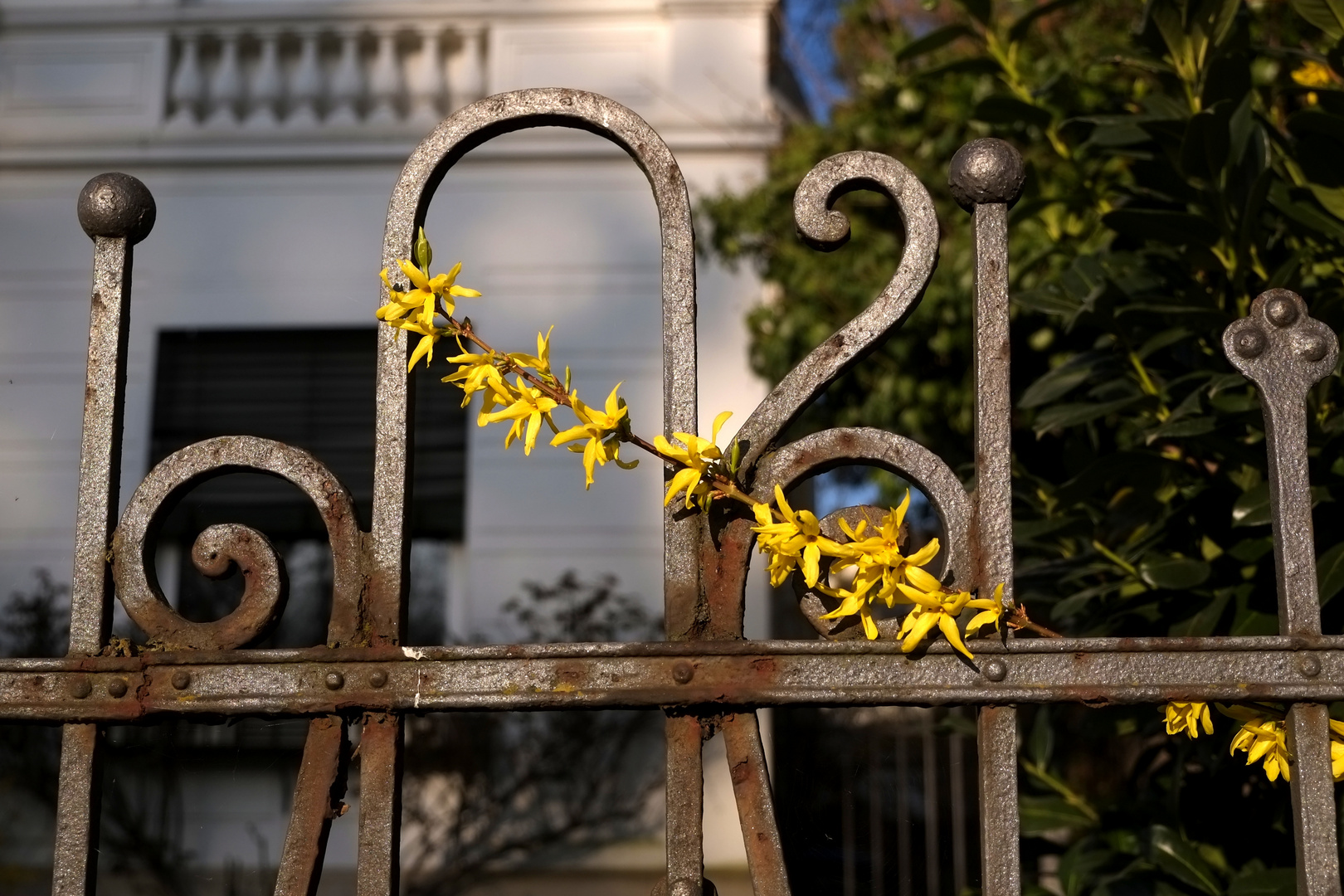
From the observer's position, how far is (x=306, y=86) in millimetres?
5203

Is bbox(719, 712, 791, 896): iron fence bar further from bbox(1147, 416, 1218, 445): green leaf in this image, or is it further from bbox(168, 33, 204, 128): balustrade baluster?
bbox(168, 33, 204, 128): balustrade baluster

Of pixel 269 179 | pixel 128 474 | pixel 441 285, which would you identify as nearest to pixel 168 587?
pixel 128 474

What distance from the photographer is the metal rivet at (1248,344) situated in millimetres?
994

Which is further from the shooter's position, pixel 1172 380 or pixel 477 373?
pixel 1172 380

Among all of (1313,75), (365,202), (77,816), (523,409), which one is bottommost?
(77,816)

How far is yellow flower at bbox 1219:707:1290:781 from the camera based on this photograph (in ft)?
3.40

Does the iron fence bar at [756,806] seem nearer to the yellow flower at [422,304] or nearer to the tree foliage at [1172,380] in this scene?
the yellow flower at [422,304]

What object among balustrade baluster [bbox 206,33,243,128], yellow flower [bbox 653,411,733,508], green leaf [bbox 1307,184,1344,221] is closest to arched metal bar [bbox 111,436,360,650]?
yellow flower [bbox 653,411,733,508]

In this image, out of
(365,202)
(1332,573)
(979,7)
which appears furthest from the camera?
(365,202)

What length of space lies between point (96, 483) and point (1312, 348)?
3.13ft

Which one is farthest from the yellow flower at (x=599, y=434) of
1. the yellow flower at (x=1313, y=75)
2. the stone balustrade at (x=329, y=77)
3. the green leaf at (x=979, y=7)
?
the stone balustrade at (x=329, y=77)

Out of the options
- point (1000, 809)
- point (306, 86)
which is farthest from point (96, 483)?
point (306, 86)

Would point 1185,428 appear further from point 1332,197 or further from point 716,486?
point 716,486

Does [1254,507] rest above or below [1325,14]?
below
